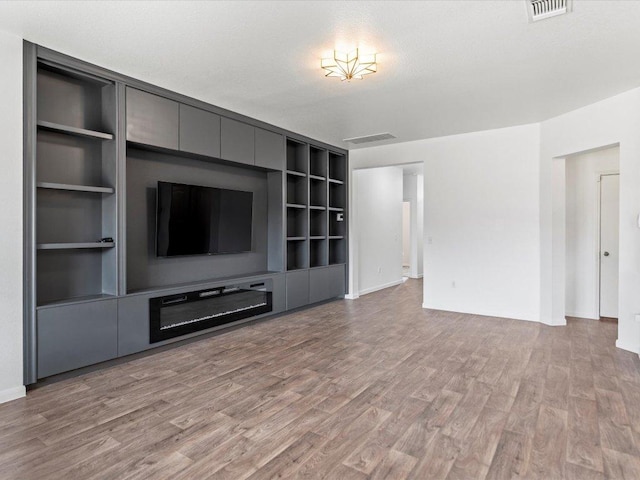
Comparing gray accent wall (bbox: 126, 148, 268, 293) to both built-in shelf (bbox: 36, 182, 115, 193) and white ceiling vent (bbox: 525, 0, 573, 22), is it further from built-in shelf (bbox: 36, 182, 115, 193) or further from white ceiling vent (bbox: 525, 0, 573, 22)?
white ceiling vent (bbox: 525, 0, 573, 22)

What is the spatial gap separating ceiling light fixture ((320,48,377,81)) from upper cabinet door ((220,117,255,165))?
1.65 metres

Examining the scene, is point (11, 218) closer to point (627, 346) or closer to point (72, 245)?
point (72, 245)

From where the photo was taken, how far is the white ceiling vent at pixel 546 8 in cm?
235

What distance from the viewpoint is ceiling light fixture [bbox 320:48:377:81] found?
9.99ft

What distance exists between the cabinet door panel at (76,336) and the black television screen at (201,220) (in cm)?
89

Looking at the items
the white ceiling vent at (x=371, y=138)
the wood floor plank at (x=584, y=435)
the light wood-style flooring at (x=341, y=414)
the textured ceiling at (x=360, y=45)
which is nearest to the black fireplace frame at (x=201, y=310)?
the light wood-style flooring at (x=341, y=414)

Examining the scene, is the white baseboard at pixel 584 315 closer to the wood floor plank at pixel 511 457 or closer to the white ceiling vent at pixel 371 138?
the white ceiling vent at pixel 371 138

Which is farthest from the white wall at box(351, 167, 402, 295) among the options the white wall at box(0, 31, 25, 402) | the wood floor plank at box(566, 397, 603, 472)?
the white wall at box(0, 31, 25, 402)

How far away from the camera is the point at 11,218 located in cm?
278

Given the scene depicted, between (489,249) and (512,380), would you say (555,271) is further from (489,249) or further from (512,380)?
(512,380)

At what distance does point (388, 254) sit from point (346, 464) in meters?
6.58

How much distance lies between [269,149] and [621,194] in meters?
4.14

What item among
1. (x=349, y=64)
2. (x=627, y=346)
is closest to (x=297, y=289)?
(x=349, y=64)

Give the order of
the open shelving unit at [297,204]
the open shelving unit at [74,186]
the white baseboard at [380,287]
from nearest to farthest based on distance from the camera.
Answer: the open shelving unit at [74,186], the open shelving unit at [297,204], the white baseboard at [380,287]
